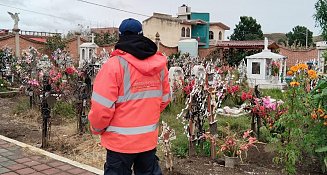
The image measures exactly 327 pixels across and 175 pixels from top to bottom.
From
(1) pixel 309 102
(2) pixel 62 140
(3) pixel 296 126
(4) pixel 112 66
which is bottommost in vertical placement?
(2) pixel 62 140

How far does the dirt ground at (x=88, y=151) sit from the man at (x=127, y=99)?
5.24 feet

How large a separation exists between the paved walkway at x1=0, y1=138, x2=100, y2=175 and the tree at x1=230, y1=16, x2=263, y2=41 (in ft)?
124

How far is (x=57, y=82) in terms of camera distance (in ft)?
25.9

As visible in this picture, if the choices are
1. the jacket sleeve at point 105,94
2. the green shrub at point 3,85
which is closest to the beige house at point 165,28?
the green shrub at point 3,85

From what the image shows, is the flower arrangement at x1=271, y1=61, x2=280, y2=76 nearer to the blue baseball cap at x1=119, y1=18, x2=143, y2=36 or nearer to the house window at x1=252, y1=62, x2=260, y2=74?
the house window at x1=252, y1=62, x2=260, y2=74

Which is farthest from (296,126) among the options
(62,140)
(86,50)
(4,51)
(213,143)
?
(86,50)

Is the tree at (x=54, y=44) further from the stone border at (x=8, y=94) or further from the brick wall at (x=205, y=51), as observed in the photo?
the brick wall at (x=205, y=51)

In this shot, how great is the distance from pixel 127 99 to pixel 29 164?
2.25 meters

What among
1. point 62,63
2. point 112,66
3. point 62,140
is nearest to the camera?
point 112,66

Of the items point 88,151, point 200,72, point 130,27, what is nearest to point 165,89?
point 130,27

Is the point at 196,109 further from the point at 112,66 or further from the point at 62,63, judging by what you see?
the point at 62,63

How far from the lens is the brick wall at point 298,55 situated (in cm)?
2175

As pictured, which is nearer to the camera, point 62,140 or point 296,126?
point 296,126

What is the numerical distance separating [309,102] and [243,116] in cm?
381
